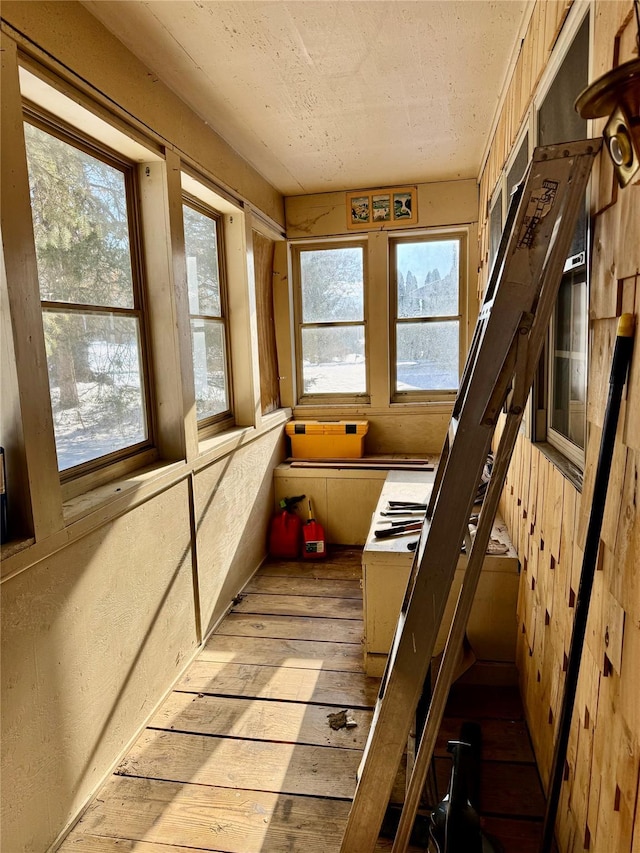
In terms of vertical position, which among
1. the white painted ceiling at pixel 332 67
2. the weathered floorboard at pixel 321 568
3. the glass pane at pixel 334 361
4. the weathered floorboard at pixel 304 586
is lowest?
the weathered floorboard at pixel 321 568

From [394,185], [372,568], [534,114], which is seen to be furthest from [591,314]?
[394,185]

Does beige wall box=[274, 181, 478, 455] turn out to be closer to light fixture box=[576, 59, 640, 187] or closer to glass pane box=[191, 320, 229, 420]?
glass pane box=[191, 320, 229, 420]

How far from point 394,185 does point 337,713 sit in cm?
359

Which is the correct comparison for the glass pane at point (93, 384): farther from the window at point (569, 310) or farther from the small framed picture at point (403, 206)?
the small framed picture at point (403, 206)

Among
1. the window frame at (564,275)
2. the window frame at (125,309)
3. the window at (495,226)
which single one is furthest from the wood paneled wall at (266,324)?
the window frame at (564,275)

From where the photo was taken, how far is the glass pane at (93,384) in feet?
5.96

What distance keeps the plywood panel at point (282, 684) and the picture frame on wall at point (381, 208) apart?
3188 millimetres

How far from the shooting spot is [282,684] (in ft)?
7.70

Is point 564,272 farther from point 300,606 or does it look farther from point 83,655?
point 300,606

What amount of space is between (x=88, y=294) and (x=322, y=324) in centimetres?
248

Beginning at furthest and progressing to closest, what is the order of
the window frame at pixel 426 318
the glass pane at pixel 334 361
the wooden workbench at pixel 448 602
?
1. the glass pane at pixel 334 361
2. the window frame at pixel 426 318
3. the wooden workbench at pixel 448 602

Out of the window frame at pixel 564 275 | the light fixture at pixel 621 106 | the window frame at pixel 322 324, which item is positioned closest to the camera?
the light fixture at pixel 621 106

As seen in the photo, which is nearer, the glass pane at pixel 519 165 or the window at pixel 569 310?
the window at pixel 569 310

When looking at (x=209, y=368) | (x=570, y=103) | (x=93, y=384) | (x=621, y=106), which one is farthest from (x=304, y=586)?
(x=621, y=106)
